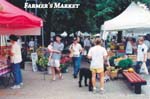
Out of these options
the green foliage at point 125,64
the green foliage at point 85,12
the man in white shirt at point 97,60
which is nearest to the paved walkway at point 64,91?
the man in white shirt at point 97,60

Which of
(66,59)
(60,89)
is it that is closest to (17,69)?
(60,89)

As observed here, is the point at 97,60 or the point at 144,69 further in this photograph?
the point at 144,69

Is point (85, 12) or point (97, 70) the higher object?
point (85, 12)

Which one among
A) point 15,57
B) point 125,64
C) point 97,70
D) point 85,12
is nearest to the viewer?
point 97,70

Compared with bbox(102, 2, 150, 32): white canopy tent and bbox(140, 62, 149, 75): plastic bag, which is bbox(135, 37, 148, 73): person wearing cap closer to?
bbox(140, 62, 149, 75): plastic bag

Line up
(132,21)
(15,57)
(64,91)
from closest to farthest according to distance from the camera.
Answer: (64,91), (15,57), (132,21)

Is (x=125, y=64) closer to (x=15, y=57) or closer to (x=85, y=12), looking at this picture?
(x=15, y=57)

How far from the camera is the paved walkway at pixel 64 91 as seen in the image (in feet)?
44.9

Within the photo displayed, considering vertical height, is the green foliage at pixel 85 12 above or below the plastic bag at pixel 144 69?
above

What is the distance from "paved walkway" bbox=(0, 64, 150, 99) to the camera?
13672 mm

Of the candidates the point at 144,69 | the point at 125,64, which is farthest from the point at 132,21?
the point at 125,64

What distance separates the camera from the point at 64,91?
14.9 metres

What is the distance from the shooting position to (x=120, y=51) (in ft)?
87.8

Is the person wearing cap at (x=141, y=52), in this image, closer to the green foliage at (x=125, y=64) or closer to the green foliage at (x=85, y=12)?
the green foliage at (x=125, y=64)
